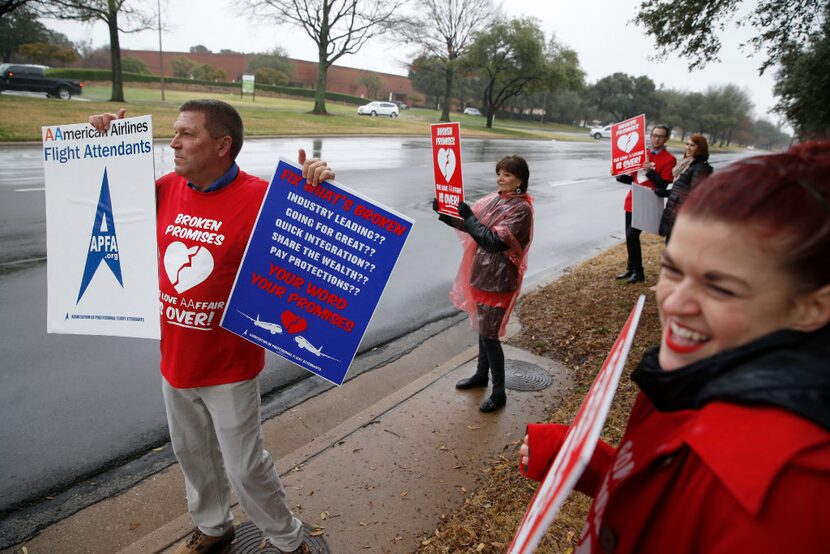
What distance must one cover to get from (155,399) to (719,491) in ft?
14.2

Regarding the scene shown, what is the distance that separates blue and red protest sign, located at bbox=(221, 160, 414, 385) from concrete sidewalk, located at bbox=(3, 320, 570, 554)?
120 centimetres

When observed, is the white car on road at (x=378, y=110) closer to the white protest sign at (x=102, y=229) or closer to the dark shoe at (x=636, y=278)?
the dark shoe at (x=636, y=278)

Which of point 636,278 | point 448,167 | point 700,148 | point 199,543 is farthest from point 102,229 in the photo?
point 636,278

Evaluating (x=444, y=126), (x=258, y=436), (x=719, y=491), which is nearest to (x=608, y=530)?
(x=719, y=491)

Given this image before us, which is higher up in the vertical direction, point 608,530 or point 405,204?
point 608,530

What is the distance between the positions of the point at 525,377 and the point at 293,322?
9.74ft

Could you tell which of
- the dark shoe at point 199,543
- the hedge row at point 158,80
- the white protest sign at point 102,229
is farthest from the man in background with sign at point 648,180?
the hedge row at point 158,80

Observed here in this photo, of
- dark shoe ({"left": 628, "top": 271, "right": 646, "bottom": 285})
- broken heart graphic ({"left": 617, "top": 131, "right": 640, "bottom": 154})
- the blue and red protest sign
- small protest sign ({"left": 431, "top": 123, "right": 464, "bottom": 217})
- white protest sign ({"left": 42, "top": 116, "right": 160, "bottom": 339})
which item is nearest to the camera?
the blue and red protest sign

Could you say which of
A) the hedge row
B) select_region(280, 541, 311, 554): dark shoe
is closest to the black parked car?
the hedge row

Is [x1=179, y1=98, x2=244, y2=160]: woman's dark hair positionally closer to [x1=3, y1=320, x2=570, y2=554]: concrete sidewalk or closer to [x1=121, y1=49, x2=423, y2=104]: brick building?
[x1=3, y1=320, x2=570, y2=554]: concrete sidewalk

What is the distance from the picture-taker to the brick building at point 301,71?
233 feet

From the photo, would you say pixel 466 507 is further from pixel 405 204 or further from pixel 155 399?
pixel 405 204

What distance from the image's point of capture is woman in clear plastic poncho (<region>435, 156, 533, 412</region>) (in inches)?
146

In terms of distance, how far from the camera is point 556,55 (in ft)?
146
